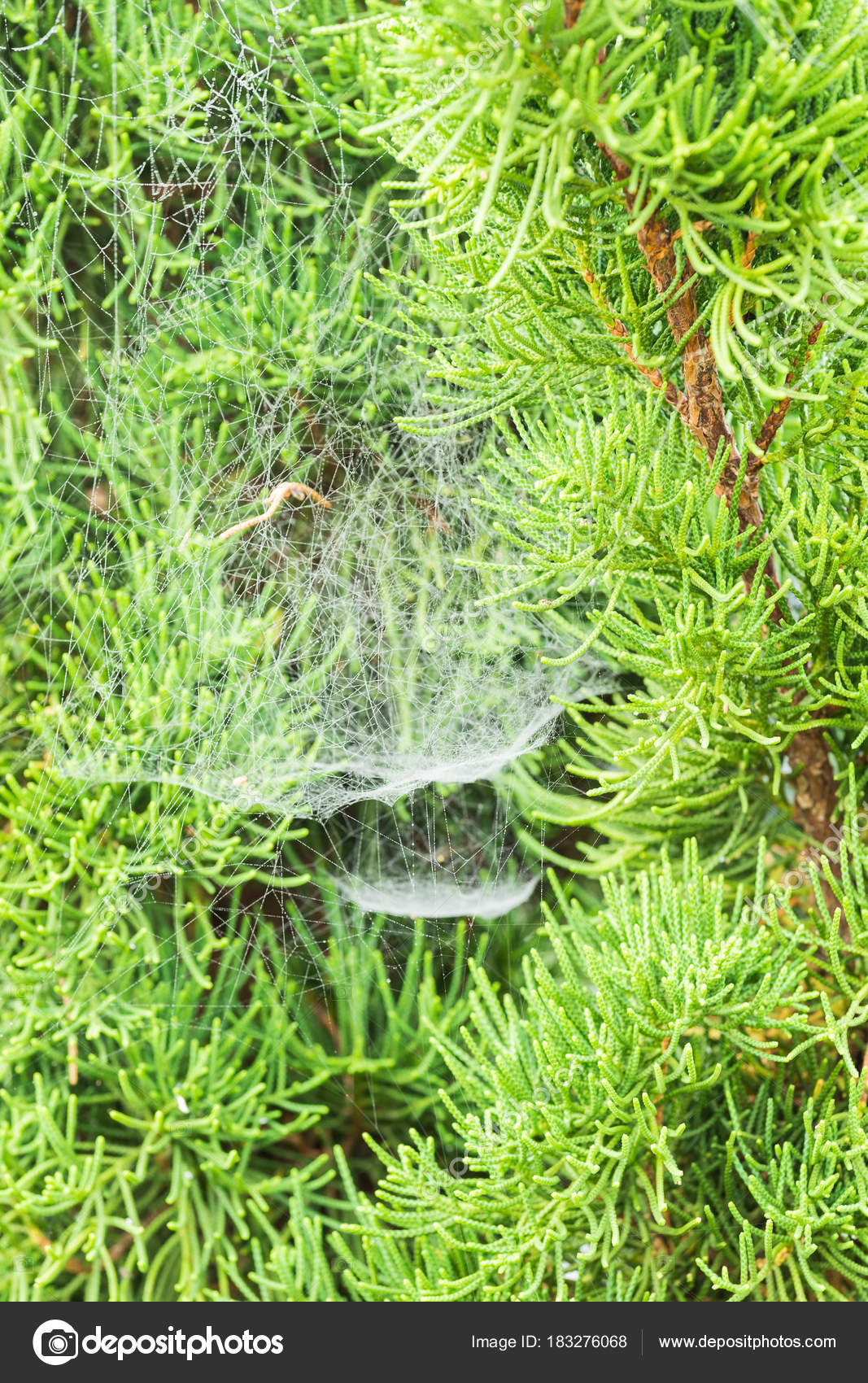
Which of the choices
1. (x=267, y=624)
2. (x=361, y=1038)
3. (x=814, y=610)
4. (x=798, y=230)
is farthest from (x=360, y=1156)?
(x=798, y=230)

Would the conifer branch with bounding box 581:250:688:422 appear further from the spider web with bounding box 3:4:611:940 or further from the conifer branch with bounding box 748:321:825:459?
the spider web with bounding box 3:4:611:940

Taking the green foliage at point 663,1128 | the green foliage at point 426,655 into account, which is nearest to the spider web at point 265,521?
the green foliage at point 426,655

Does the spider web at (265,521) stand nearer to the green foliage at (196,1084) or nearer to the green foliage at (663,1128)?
the green foliage at (196,1084)

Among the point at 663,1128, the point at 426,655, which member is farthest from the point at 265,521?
the point at 663,1128
